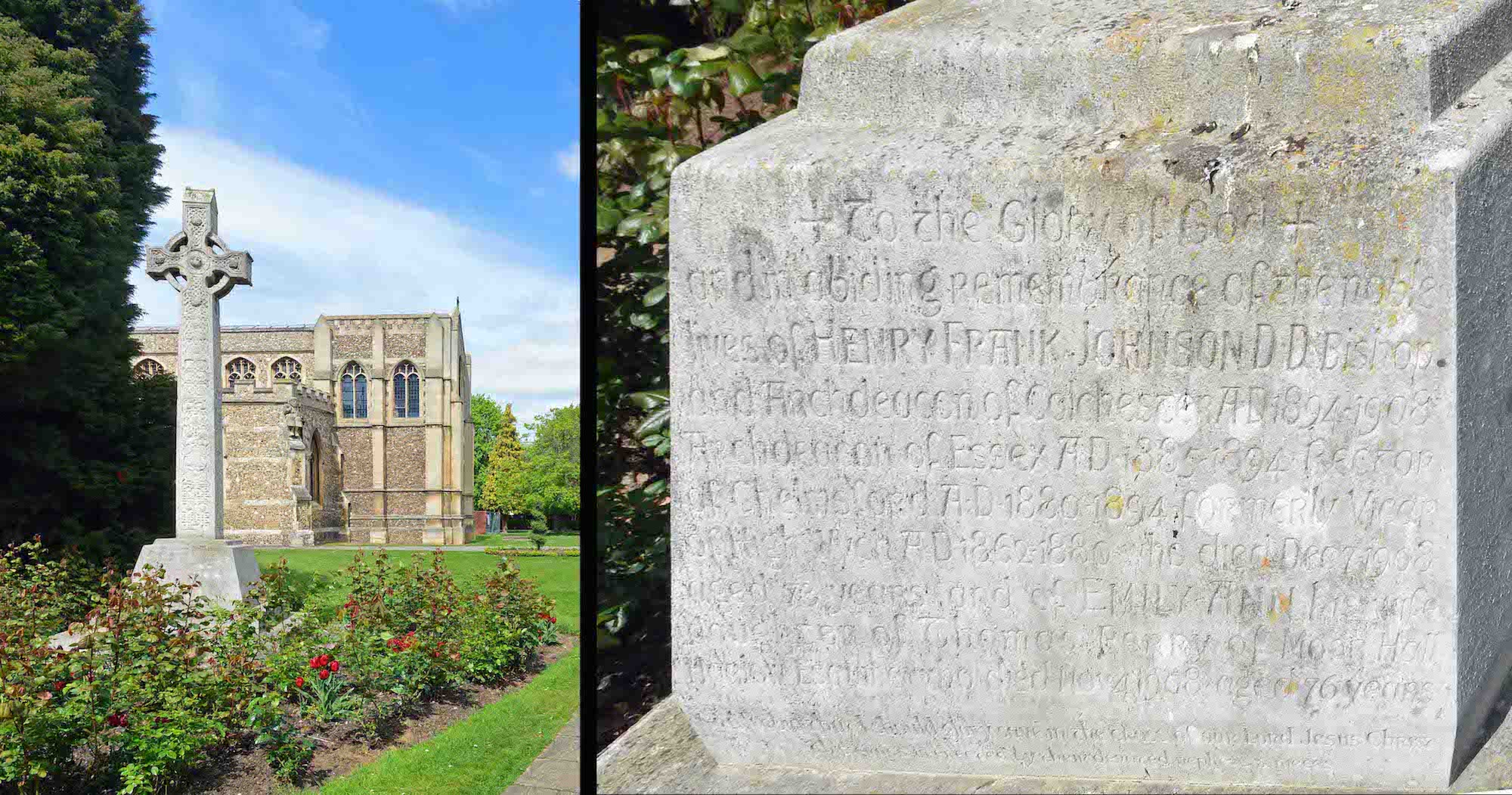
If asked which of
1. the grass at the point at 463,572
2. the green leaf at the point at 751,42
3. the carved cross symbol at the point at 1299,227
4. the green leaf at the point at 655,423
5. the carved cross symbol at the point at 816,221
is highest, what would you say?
the green leaf at the point at 751,42

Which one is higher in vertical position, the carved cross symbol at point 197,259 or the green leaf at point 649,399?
the carved cross symbol at point 197,259

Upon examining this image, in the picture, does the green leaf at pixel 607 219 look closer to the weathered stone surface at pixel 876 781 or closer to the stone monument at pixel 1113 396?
the stone monument at pixel 1113 396

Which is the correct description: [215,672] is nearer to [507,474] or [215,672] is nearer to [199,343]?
[199,343]

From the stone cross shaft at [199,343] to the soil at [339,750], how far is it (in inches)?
118

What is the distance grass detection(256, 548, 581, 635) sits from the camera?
8.08 metres

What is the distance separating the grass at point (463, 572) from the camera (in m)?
8.08

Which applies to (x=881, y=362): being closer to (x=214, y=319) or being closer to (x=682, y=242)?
(x=682, y=242)

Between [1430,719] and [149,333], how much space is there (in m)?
38.5

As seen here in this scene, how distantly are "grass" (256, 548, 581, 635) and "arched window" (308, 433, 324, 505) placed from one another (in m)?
5.04

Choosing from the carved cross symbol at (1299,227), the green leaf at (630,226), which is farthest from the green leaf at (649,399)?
the carved cross symbol at (1299,227)

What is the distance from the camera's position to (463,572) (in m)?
16.0

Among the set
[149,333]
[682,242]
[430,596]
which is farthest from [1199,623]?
[149,333]

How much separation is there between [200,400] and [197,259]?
1252 mm

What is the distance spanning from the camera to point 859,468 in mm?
1984
